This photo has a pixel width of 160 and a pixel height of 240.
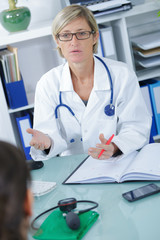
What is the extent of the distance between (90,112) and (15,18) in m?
0.91

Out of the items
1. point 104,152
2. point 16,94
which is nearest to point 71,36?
point 104,152

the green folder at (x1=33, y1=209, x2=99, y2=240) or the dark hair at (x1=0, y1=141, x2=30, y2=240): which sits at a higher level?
the dark hair at (x1=0, y1=141, x2=30, y2=240)

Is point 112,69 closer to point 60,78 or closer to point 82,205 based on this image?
point 60,78

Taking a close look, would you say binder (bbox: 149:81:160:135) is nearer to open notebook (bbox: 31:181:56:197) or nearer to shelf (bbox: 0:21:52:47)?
shelf (bbox: 0:21:52:47)

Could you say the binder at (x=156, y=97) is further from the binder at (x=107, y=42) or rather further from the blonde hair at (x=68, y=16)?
the blonde hair at (x=68, y=16)

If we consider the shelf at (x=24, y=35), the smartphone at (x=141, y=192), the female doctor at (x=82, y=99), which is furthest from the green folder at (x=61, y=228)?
the shelf at (x=24, y=35)

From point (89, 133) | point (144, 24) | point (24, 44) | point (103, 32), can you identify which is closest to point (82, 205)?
point (89, 133)

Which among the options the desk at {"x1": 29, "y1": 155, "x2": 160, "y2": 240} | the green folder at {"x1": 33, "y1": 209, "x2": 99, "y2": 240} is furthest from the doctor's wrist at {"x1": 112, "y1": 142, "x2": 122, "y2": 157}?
the green folder at {"x1": 33, "y1": 209, "x2": 99, "y2": 240}

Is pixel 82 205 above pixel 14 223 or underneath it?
underneath

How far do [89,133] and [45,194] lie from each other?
573 millimetres

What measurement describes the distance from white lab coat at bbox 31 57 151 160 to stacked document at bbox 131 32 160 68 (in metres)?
0.63

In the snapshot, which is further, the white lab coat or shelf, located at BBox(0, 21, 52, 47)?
shelf, located at BBox(0, 21, 52, 47)

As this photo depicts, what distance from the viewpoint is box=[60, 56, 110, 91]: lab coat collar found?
1696 mm

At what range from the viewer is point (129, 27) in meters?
2.68
